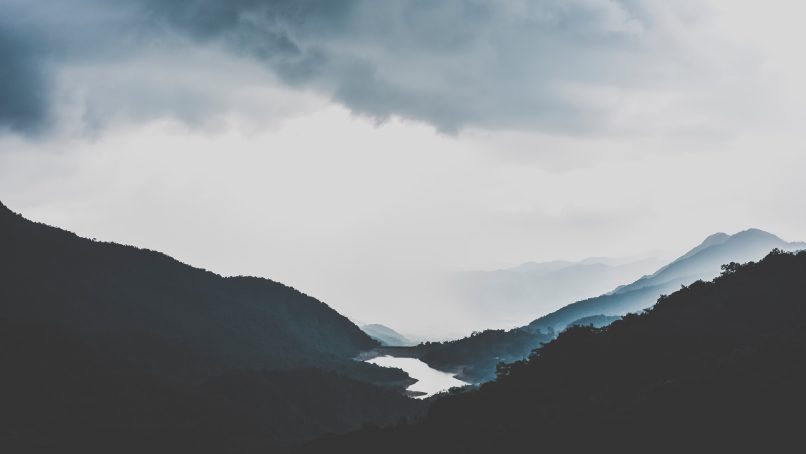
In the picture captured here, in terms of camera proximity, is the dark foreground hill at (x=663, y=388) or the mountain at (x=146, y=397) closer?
the dark foreground hill at (x=663, y=388)

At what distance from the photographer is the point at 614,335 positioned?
245 feet

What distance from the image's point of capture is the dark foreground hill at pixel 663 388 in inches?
1433

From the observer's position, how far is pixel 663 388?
141 ft

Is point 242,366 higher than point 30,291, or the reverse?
point 30,291

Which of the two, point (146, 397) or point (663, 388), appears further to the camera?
point (146, 397)

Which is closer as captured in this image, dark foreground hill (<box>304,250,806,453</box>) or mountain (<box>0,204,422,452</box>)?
dark foreground hill (<box>304,250,806,453</box>)

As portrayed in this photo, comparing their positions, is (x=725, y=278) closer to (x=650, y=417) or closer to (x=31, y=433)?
(x=650, y=417)

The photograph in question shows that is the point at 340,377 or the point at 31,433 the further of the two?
the point at 340,377

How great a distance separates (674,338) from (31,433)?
322 feet

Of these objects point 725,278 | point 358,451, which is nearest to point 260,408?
point 358,451

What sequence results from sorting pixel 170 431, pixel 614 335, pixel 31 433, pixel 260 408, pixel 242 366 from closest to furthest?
pixel 614 335 < pixel 31 433 < pixel 170 431 < pixel 260 408 < pixel 242 366

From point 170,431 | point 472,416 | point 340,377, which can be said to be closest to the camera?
point 472,416

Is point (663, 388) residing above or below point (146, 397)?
below

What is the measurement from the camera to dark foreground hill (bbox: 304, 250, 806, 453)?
3641cm
